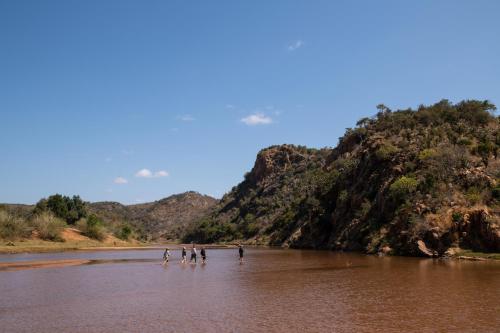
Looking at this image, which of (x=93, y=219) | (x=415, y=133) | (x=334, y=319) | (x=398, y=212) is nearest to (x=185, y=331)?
(x=334, y=319)

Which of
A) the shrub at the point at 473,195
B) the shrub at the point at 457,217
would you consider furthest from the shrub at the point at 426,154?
the shrub at the point at 457,217

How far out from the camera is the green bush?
5306cm

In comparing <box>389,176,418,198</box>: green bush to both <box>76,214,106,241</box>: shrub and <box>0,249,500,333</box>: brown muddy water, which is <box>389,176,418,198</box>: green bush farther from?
<box>76,214,106,241</box>: shrub

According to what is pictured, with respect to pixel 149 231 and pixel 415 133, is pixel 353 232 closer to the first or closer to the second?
pixel 415 133

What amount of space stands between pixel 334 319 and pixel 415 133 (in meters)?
61.0

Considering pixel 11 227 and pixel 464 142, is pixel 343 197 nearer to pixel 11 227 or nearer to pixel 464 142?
pixel 464 142

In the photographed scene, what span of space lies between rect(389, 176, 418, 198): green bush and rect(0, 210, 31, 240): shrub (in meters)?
58.4

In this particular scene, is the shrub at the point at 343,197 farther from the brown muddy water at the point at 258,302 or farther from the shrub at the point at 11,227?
the shrub at the point at 11,227

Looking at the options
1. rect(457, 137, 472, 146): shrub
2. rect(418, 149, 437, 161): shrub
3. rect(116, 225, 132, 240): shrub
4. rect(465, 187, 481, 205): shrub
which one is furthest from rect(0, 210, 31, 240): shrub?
rect(457, 137, 472, 146): shrub

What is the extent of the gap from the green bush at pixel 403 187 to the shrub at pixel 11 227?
192 feet

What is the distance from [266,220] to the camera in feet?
387

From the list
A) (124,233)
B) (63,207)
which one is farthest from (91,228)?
(124,233)

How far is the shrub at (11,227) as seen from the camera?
6681 cm

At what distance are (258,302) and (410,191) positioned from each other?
39.1 m
